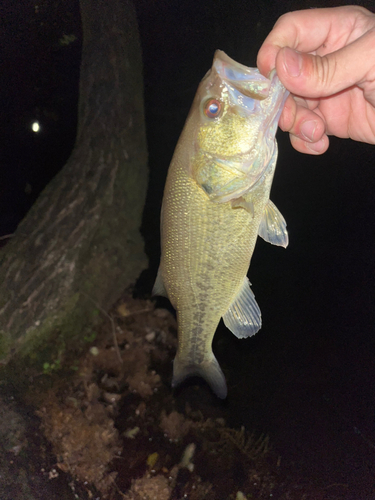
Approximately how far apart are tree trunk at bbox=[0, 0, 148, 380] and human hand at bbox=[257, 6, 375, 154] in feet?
6.65

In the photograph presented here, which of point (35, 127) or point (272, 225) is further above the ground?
point (35, 127)

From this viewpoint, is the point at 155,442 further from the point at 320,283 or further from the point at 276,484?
the point at 320,283

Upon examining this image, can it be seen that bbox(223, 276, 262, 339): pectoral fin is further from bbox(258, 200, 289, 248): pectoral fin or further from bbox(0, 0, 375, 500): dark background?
bbox(0, 0, 375, 500): dark background

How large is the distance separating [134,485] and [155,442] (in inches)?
13.9

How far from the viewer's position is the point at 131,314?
345 centimetres

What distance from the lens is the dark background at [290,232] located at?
2.44 m

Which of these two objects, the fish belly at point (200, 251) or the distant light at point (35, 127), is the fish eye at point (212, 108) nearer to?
the fish belly at point (200, 251)

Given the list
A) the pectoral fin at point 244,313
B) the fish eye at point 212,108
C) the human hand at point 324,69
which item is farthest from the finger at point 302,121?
the pectoral fin at point 244,313

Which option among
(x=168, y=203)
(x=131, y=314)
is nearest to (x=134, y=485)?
(x=131, y=314)

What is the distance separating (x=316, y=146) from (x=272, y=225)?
63 cm

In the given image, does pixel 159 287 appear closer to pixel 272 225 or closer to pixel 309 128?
pixel 272 225

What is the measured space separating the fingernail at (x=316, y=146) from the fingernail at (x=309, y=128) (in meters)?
0.07

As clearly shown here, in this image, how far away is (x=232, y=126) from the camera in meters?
1.21

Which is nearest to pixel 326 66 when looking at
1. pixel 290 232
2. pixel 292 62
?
pixel 292 62
